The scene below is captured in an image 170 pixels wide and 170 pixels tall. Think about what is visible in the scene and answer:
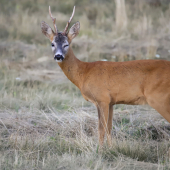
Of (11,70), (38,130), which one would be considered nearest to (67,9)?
(11,70)

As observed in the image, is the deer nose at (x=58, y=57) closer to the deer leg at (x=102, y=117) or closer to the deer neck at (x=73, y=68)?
the deer neck at (x=73, y=68)

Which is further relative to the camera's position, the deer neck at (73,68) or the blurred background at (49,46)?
the blurred background at (49,46)

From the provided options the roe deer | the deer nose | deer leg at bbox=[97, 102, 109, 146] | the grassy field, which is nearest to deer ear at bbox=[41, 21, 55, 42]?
the roe deer

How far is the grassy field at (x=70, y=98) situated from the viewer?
4.97m

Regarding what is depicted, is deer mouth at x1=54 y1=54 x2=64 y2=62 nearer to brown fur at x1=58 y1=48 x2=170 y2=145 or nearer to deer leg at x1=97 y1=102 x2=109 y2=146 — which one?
brown fur at x1=58 y1=48 x2=170 y2=145

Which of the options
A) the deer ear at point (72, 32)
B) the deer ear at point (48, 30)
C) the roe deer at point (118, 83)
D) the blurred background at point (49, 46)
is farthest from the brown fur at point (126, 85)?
the blurred background at point (49, 46)

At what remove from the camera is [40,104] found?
7957mm

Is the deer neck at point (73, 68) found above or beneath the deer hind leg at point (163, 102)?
above

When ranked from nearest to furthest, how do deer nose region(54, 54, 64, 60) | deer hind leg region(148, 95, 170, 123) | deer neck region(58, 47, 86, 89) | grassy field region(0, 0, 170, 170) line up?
1. grassy field region(0, 0, 170, 170)
2. deer hind leg region(148, 95, 170, 123)
3. deer nose region(54, 54, 64, 60)
4. deer neck region(58, 47, 86, 89)

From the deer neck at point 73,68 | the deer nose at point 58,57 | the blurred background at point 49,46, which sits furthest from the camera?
the blurred background at point 49,46

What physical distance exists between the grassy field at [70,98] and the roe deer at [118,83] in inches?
20.3

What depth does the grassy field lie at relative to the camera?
497 cm

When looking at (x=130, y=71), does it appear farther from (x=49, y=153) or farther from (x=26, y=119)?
(x=26, y=119)

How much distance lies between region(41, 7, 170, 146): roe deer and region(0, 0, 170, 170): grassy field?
1.69 feet
